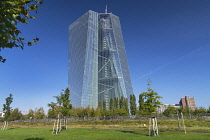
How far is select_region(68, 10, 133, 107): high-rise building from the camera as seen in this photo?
4454 inches

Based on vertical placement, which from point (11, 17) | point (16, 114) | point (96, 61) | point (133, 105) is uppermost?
point (96, 61)

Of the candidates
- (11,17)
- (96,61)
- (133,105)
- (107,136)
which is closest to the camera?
(11,17)

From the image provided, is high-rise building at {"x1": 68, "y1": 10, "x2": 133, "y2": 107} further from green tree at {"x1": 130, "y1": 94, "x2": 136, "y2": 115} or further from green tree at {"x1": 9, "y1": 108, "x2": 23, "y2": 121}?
green tree at {"x1": 9, "y1": 108, "x2": 23, "y2": 121}

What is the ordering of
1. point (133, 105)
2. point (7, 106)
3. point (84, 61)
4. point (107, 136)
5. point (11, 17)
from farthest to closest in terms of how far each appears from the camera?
point (84, 61), point (133, 105), point (7, 106), point (107, 136), point (11, 17)

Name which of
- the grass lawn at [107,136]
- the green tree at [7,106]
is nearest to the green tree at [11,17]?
the grass lawn at [107,136]

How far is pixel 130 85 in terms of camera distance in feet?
456

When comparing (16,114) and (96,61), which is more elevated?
(96,61)

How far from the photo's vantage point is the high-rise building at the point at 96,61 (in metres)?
113

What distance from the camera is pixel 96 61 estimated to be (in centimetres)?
12738

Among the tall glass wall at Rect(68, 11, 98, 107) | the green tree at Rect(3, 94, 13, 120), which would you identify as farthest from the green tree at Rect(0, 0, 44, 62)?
the tall glass wall at Rect(68, 11, 98, 107)

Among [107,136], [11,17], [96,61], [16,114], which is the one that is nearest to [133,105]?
[96,61]

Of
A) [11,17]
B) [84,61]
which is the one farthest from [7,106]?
[11,17]

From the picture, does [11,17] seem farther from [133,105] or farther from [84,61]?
[84,61]

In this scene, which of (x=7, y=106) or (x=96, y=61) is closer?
(x=7, y=106)
